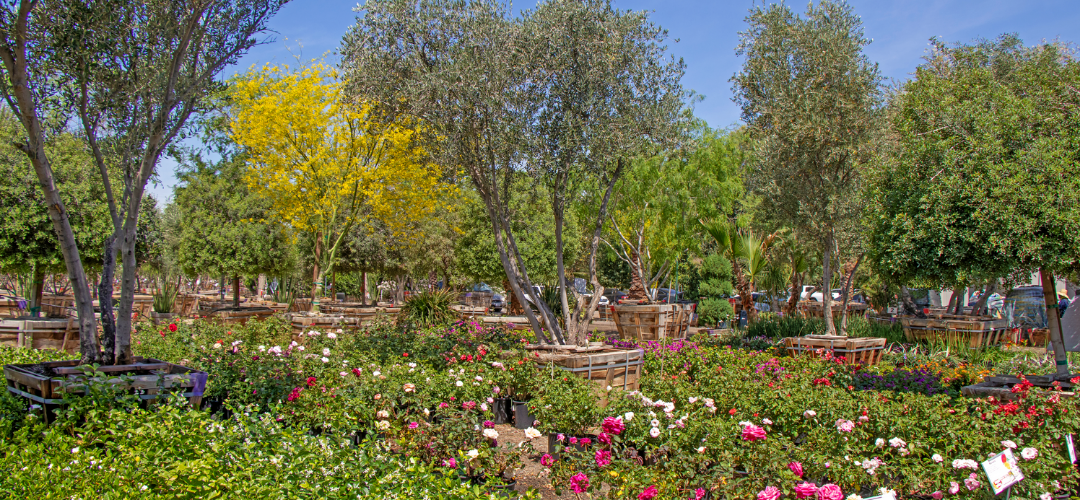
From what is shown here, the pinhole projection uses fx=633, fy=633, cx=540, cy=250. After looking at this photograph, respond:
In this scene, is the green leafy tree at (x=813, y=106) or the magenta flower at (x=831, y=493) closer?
the magenta flower at (x=831, y=493)

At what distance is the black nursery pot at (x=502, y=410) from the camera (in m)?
6.83

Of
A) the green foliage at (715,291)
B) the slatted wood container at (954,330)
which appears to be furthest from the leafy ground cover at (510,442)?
the green foliage at (715,291)

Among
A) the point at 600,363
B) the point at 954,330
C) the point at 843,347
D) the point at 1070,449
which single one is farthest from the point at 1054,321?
the point at 954,330

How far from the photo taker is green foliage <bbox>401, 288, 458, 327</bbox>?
12266 mm

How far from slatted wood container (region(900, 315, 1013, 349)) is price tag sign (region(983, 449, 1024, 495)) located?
896 cm

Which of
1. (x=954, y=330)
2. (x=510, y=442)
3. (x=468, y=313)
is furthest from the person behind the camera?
(x=468, y=313)

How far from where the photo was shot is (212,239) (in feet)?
43.4

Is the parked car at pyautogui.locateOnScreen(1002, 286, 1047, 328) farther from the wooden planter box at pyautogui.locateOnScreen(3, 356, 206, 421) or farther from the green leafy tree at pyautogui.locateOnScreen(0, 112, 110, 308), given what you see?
the green leafy tree at pyautogui.locateOnScreen(0, 112, 110, 308)

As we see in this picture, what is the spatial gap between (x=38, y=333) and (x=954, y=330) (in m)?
14.3

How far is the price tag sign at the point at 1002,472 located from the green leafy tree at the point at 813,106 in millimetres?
6818

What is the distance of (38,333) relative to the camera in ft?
26.6

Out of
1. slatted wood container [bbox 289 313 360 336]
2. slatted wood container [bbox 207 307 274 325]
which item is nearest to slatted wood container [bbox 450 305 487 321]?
slatted wood container [bbox 289 313 360 336]

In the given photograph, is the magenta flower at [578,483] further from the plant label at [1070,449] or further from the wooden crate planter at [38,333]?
the wooden crate planter at [38,333]

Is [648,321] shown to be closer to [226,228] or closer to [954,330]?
[954,330]
